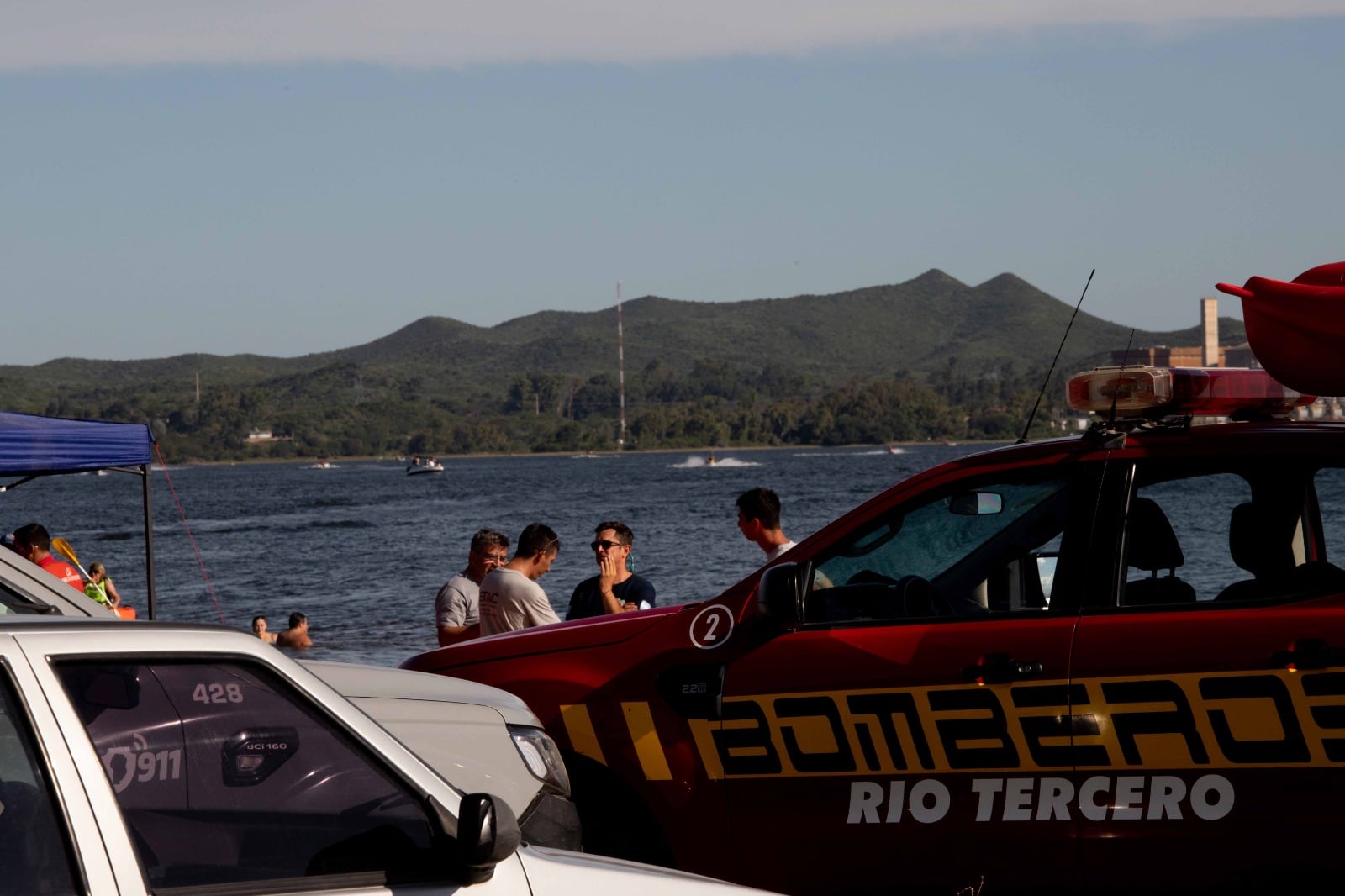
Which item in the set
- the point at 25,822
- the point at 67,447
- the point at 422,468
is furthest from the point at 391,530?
the point at 422,468

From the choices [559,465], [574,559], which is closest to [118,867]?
[574,559]

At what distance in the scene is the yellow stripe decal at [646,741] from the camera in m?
5.11

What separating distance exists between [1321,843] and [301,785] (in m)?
2.91

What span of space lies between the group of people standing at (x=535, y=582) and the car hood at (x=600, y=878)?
14.3 ft

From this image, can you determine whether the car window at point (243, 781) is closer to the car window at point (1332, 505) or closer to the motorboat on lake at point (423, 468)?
the car window at point (1332, 505)

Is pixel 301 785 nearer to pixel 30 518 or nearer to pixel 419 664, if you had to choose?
pixel 419 664

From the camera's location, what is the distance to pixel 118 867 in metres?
2.58

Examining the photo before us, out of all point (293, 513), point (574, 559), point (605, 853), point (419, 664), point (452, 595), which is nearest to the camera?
point (605, 853)

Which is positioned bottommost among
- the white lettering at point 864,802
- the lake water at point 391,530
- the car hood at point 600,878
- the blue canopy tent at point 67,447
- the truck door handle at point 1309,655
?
the lake water at point 391,530

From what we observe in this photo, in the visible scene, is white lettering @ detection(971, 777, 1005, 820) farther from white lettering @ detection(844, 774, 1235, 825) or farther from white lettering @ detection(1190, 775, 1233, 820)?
white lettering @ detection(1190, 775, 1233, 820)

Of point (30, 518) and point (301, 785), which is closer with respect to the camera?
point (301, 785)

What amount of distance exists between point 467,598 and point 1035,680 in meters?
5.31

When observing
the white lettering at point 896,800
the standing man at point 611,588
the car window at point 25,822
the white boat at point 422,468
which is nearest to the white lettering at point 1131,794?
the white lettering at point 896,800

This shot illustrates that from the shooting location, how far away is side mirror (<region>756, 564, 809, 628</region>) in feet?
16.1
